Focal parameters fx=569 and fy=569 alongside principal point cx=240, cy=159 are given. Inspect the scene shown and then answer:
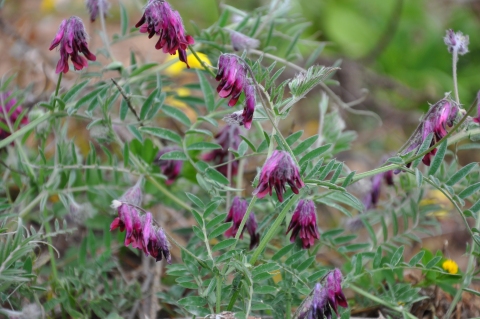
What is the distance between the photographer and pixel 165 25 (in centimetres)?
133

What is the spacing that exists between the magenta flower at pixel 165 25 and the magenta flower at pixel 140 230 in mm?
382

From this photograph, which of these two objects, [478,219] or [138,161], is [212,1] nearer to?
→ [138,161]

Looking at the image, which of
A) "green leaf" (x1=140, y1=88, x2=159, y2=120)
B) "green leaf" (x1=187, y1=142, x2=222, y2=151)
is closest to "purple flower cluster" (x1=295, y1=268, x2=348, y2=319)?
"green leaf" (x1=187, y1=142, x2=222, y2=151)

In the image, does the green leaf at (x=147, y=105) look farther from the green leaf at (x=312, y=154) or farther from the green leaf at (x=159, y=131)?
the green leaf at (x=312, y=154)

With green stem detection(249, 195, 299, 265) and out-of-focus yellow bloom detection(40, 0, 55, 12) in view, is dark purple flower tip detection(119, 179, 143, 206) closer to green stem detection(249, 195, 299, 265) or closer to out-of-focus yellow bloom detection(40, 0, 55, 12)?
green stem detection(249, 195, 299, 265)

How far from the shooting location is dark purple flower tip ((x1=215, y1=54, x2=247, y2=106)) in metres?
1.27

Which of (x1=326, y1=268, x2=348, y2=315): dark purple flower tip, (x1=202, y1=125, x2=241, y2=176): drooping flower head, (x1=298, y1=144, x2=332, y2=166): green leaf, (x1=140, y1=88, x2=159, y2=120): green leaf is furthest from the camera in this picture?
(x1=202, y1=125, x2=241, y2=176): drooping flower head

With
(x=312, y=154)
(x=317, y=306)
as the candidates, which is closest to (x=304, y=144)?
(x=312, y=154)

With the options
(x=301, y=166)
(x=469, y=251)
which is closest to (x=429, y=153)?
(x=301, y=166)

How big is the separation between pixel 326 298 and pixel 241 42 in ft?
2.85

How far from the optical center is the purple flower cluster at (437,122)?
1.34 m

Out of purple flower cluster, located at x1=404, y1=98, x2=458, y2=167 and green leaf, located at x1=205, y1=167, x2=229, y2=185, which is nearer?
purple flower cluster, located at x1=404, y1=98, x2=458, y2=167

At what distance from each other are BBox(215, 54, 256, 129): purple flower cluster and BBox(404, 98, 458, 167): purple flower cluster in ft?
1.40

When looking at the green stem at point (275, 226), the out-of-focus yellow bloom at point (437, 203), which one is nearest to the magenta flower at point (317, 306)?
the green stem at point (275, 226)
